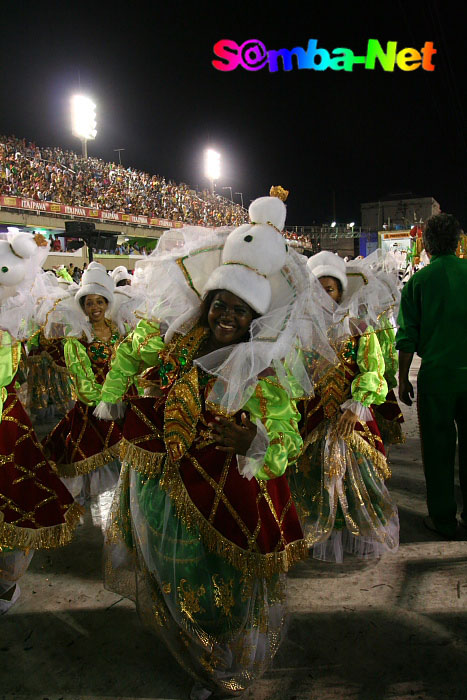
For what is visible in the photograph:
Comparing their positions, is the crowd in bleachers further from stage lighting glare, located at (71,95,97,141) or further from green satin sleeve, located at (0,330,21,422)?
green satin sleeve, located at (0,330,21,422)

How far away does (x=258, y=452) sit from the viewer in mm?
1900

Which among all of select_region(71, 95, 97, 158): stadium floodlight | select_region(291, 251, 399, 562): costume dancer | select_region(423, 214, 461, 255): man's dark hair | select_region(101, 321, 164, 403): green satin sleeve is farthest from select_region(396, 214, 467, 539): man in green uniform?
select_region(71, 95, 97, 158): stadium floodlight

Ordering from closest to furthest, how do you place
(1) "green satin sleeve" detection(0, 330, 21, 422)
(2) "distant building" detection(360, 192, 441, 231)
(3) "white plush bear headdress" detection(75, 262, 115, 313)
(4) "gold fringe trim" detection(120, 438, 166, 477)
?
(4) "gold fringe trim" detection(120, 438, 166, 477), (1) "green satin sleeve" detection(0, 330, 21, 422), (3) "white plush bear headdress" detection(75, 262, 115, 313), (2) "distant building" detection(360, 192, 441, 231)

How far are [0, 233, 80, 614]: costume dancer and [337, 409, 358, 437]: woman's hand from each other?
1.70 m

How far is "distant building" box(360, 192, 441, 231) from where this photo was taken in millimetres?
56469

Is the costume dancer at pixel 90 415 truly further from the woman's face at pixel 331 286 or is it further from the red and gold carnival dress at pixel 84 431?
the woman's face at pixel 331 286

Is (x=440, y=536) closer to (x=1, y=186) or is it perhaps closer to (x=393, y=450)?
(x=393, y=450)

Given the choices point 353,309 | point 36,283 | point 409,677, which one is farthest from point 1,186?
point 409,677

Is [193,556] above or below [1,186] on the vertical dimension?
below

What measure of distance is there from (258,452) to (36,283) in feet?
7.35

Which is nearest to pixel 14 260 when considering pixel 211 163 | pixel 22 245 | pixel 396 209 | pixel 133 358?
pixel 22 245

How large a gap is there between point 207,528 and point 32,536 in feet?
3.88

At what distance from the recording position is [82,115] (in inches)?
1152

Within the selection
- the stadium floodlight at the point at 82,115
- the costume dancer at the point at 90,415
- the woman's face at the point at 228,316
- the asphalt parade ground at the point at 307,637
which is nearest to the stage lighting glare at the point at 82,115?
the stadium floodlight at the point at 82,115
